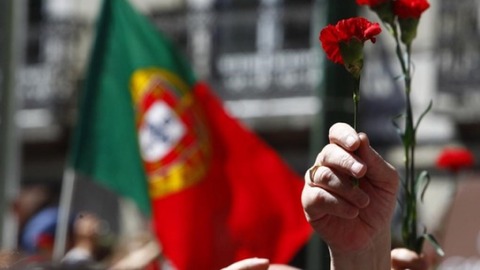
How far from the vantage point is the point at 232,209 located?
652cm

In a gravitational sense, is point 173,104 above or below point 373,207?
below

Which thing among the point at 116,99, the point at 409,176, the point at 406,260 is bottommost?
the point at 116,99

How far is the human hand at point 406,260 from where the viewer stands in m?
3.25

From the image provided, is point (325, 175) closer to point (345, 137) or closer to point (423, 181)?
point (345, 137)

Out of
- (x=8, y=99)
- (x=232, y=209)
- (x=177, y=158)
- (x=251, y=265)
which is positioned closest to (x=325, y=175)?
(x=251, y=265)

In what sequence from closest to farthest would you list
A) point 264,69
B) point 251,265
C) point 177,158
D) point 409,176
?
point 251,265 → point 409,176 → point 177,158 → point 264,69

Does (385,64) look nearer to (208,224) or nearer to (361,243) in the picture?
(208,224)

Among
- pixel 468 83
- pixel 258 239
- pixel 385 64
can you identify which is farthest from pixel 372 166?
pixel 385 64

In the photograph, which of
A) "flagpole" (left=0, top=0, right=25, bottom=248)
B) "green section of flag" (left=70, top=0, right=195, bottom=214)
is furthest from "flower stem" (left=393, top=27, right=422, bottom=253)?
"flagpole" (left=0, top=0, right=25, bottom=248)

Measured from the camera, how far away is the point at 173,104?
7.13 meters

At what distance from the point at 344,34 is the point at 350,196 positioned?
0.37 metres

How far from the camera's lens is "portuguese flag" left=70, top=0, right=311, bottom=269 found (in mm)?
6312

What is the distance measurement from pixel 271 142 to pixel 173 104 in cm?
1007

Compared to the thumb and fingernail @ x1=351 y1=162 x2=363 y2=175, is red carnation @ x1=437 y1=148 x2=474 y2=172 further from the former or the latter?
fingernail @ x1=351 y1=162 x2=363 y2=175
